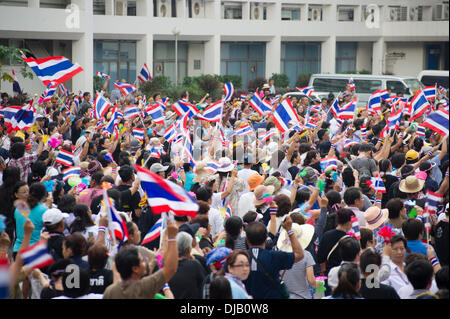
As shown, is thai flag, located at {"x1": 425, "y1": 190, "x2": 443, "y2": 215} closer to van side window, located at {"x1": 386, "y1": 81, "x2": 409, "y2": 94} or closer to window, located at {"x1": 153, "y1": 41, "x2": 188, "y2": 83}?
van side window, located at {"x1": 386, "y1": 81, "x2": 409, "y2": 94}

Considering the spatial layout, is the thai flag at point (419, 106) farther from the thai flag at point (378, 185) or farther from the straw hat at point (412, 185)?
the straw hat at point (412, 185)

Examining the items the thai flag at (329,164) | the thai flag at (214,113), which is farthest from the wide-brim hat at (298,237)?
the thai flag at (214,113)

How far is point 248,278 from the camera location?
5633 mm

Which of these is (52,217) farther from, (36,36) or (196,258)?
(36,36)

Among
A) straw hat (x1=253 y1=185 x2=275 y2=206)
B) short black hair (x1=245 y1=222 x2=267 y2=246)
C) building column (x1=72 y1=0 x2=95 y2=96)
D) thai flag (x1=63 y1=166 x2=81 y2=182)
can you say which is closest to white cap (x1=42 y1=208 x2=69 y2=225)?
short black hair (x1=245 y1=222 x2=267 y2=246)

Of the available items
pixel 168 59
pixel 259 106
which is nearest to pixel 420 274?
pixel 259 106

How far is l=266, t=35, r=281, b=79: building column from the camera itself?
40062mm

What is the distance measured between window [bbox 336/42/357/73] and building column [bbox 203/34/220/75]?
10471 millimetres

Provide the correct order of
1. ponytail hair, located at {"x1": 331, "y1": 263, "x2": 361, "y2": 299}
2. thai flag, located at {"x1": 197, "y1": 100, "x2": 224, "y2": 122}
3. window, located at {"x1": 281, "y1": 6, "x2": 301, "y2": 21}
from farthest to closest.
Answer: window, located at {"x1": 281, "y1": 6, "x2": 301, "y2": 21} < thai flag, located at {"x1": 197, "y1": 100, "x2": 224, "y2": 122} < ponytail hair, located at {"x1": 331, "y1": 263, "x2": 361, "y2": 299}

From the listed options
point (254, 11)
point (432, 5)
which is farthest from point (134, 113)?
point (432, 5)

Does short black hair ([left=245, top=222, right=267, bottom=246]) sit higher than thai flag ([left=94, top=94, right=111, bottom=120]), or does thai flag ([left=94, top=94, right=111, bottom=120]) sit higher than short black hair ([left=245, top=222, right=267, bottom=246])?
thai flag ([left=94, top=94, right=111, bottom=120])

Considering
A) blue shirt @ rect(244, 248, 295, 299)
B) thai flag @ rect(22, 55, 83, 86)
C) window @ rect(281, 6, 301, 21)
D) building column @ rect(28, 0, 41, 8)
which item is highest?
window @ rect(281, 6, 301, 21)

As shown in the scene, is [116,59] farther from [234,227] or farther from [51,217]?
[234,227]
